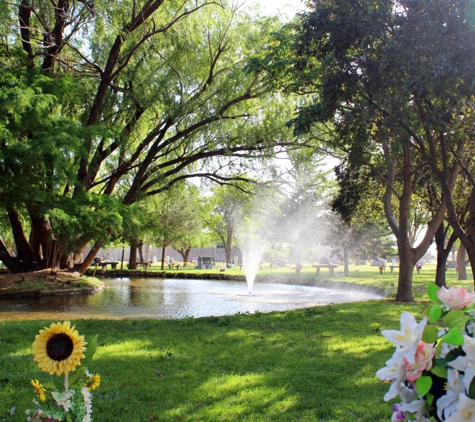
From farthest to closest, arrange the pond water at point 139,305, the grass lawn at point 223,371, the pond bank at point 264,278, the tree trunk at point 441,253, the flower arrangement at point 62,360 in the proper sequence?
1. the pond bank at point 264,278
2. the tree trunk at point 441,253
3. the pond water at point 139,305
4. the grass lawn at point 223,371
5. the flower arrangement at point 62,360

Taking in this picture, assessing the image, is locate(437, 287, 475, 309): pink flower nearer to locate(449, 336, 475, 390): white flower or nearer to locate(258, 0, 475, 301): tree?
locate(449, 336, 475, 390): white flower

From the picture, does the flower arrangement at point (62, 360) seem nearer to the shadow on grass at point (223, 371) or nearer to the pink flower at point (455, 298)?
the shadow on grass at point (223, 371)

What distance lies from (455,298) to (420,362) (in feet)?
0.80

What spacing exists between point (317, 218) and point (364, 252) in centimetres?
1495

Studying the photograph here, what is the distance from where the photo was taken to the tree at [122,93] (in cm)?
1346

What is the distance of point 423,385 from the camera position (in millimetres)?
1320

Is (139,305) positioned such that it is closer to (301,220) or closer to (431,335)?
(431,335)

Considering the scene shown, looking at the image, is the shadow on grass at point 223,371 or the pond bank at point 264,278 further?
the pond bank at point 264,278

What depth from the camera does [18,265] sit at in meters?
18.1

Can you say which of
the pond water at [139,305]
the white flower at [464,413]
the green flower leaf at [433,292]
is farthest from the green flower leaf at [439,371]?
the pond water at [139,305]

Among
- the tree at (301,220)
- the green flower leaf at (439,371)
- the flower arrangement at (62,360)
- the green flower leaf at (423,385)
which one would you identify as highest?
the tree at (301,220)

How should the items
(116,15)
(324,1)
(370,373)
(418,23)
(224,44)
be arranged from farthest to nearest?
(224,44), (116,15), (324,1), (418,23), (370,373)

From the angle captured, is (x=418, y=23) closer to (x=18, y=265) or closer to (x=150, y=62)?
(x=150, y=62)

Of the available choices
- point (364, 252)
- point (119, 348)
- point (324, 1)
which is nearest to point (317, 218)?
point (364, 252)
